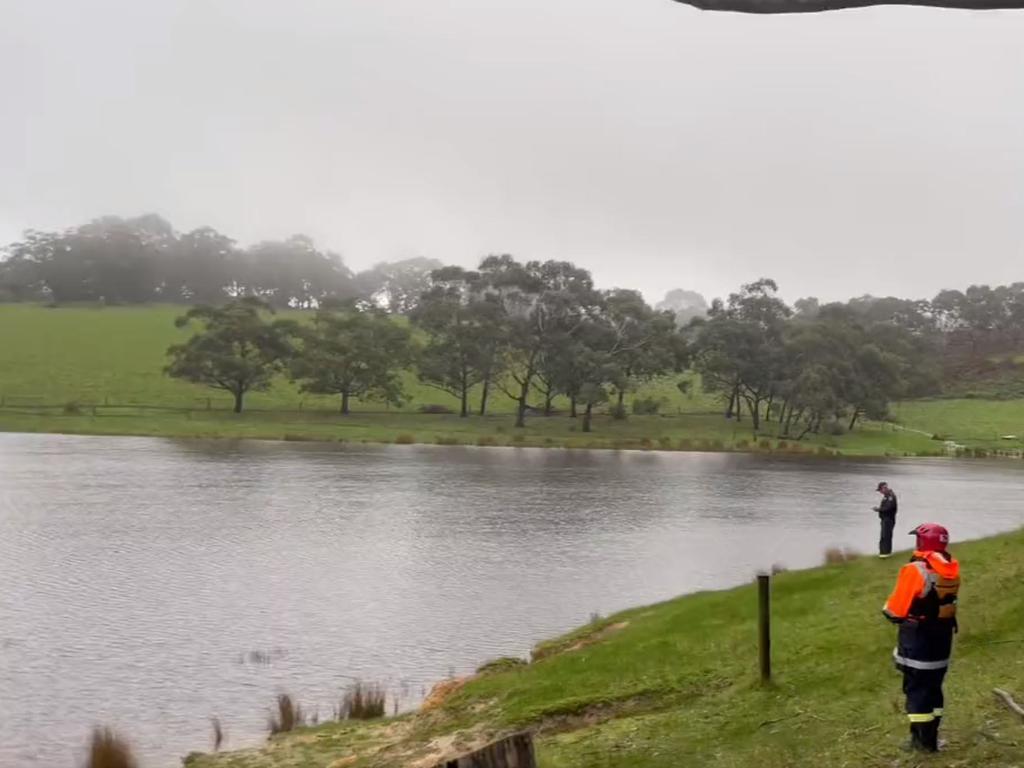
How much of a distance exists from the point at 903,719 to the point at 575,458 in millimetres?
54783

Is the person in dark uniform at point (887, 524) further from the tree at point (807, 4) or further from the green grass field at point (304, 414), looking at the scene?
the green grass field at point (304, 414)

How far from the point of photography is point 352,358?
3376 inches

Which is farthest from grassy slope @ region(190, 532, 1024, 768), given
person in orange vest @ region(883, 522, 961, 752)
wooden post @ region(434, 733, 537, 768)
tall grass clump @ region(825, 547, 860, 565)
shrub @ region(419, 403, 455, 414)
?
shrub @ region(419, 403, 455, 414)

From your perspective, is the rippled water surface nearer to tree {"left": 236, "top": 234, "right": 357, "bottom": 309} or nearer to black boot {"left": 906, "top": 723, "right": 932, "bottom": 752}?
black boot {"left": 906, "top": 723, "right": 932, "bottom": 752}

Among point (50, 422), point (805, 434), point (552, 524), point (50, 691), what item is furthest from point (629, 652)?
point (805, 434)

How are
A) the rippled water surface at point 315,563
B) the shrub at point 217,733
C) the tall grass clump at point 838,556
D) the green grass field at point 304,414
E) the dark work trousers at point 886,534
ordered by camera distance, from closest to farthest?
the shrub at point 217,733
the rippled water surface at point 315,563
the dark work trousers at point 886,534
the tall grass clump at point 838,556
the green grass field at point 304,414

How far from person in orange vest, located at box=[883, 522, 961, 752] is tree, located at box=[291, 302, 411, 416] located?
7814 cm

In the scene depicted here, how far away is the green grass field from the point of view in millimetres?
76125

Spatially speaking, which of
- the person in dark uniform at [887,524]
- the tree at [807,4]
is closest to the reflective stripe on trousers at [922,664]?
the tree at [807,4]

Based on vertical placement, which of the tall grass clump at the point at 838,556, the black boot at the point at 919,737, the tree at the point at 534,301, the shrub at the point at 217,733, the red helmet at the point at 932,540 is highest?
the tree at the point at 534,301

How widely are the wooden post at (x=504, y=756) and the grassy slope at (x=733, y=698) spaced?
4.55 m

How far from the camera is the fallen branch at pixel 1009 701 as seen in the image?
941cm

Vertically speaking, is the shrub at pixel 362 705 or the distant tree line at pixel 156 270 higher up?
the distant tree line at pixel 156 270

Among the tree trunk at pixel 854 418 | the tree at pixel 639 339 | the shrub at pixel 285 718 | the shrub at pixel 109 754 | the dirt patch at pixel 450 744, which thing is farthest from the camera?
the tree trunk at pixel 854 418
